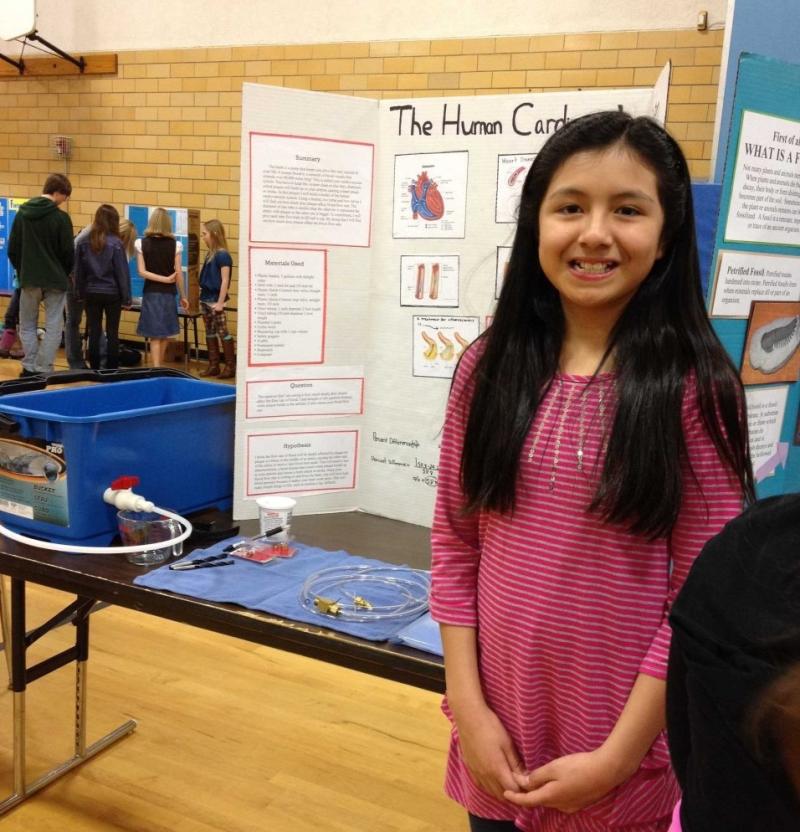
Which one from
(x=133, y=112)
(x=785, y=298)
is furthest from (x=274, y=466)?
(x=133, y=112)

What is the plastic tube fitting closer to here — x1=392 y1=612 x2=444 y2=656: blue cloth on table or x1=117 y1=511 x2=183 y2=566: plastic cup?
x1=117 y1=511 x2=183 y2=566: plastic cup

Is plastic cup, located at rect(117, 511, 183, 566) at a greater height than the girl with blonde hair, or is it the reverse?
the girl with blonde hair

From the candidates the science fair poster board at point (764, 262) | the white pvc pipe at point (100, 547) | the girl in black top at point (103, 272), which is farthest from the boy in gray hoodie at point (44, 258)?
the science fair poster board at point (764, 262)

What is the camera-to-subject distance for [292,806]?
1965 mm

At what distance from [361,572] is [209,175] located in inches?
255

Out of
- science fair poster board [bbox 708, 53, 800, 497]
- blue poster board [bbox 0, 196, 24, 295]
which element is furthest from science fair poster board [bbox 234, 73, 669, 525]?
blue poster board [bbox 0, 196, 24, 295]

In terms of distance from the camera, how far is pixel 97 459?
1544 millimetres

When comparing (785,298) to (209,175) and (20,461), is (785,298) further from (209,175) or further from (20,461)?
(209,175)

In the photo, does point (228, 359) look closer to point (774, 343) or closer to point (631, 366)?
point (774, 343)

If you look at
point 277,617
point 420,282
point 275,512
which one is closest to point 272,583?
point 277,617

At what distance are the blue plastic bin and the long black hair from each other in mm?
822

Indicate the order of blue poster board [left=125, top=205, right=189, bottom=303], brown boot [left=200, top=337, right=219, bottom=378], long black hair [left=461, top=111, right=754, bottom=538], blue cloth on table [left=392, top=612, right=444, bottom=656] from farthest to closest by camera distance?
blue poster board [left=125, top=205, right=189, bottom=303] < brown boot [left=200, top=337, right=219, bottom=378] < blue cloth on table [left=392, top=612, right=444, bottom=656] < long black hair [left=461, top=111, right=754, bottom=538]

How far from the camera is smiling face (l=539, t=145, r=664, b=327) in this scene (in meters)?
0.90

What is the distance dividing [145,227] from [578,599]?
7436mm
